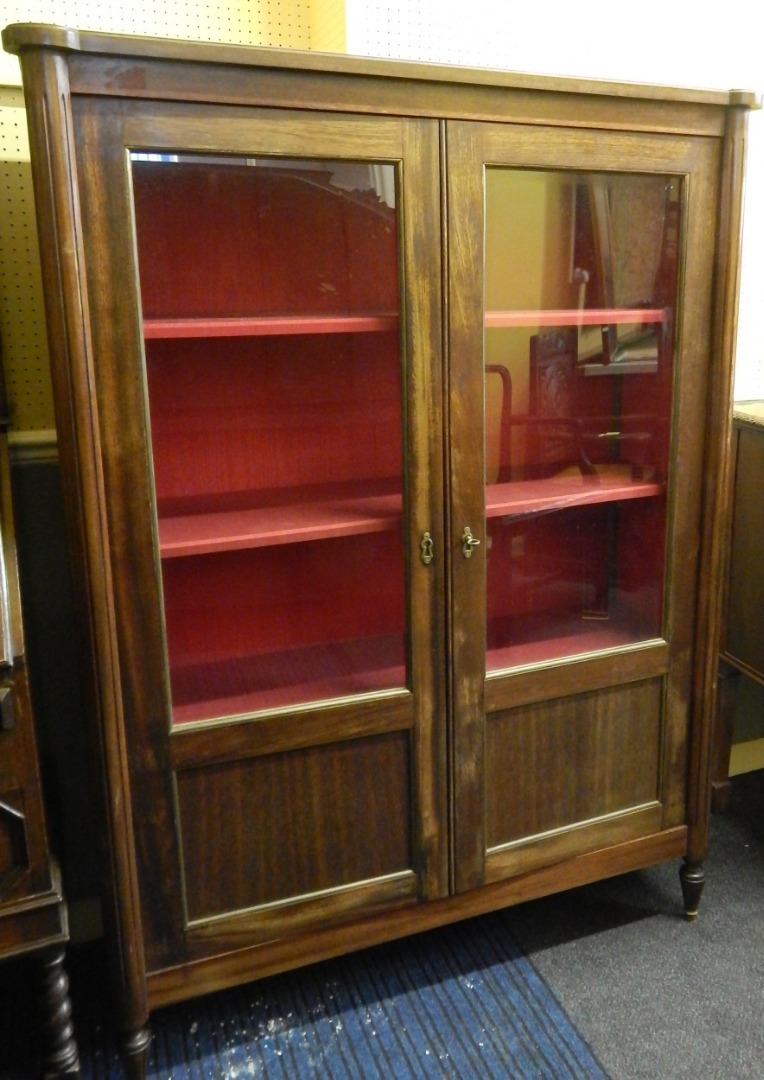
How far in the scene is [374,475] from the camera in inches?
59.7

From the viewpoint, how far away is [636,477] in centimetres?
166

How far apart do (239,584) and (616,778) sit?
0.80 m

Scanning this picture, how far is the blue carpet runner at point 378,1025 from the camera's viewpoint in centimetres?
147

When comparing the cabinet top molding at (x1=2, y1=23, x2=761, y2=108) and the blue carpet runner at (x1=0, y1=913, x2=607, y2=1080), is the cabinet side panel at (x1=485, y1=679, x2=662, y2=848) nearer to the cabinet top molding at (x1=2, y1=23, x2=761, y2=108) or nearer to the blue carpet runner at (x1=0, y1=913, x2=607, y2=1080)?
the blue carpet runner at (x1=0, y1=913, x2=607, y2=1080)

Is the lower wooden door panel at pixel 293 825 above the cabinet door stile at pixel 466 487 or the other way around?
the other way around

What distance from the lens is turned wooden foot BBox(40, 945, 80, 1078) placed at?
1.33 meters

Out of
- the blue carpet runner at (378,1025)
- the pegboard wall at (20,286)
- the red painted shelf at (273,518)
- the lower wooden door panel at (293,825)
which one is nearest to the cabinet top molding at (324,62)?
the pegboard wall at (20,286)

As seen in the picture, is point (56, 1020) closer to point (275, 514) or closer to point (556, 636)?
point (275, 514)

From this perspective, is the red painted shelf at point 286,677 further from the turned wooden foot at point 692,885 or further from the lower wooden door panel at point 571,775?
the turned wooden foot at point 692,885

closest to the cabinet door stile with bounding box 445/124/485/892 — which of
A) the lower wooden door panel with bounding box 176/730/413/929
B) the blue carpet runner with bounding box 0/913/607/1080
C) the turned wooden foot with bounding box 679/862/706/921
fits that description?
the lower wooden door panel with bounding box 176/730/413/929

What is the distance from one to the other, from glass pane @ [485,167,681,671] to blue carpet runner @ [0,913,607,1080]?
0.60 metres

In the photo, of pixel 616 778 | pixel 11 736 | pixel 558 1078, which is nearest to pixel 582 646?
pixel 616 778

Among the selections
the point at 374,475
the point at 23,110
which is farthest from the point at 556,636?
the point at 23,110

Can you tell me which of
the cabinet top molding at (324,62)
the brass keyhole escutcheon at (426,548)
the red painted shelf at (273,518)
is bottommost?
the brass keyhole escutcheon at (426,548)
